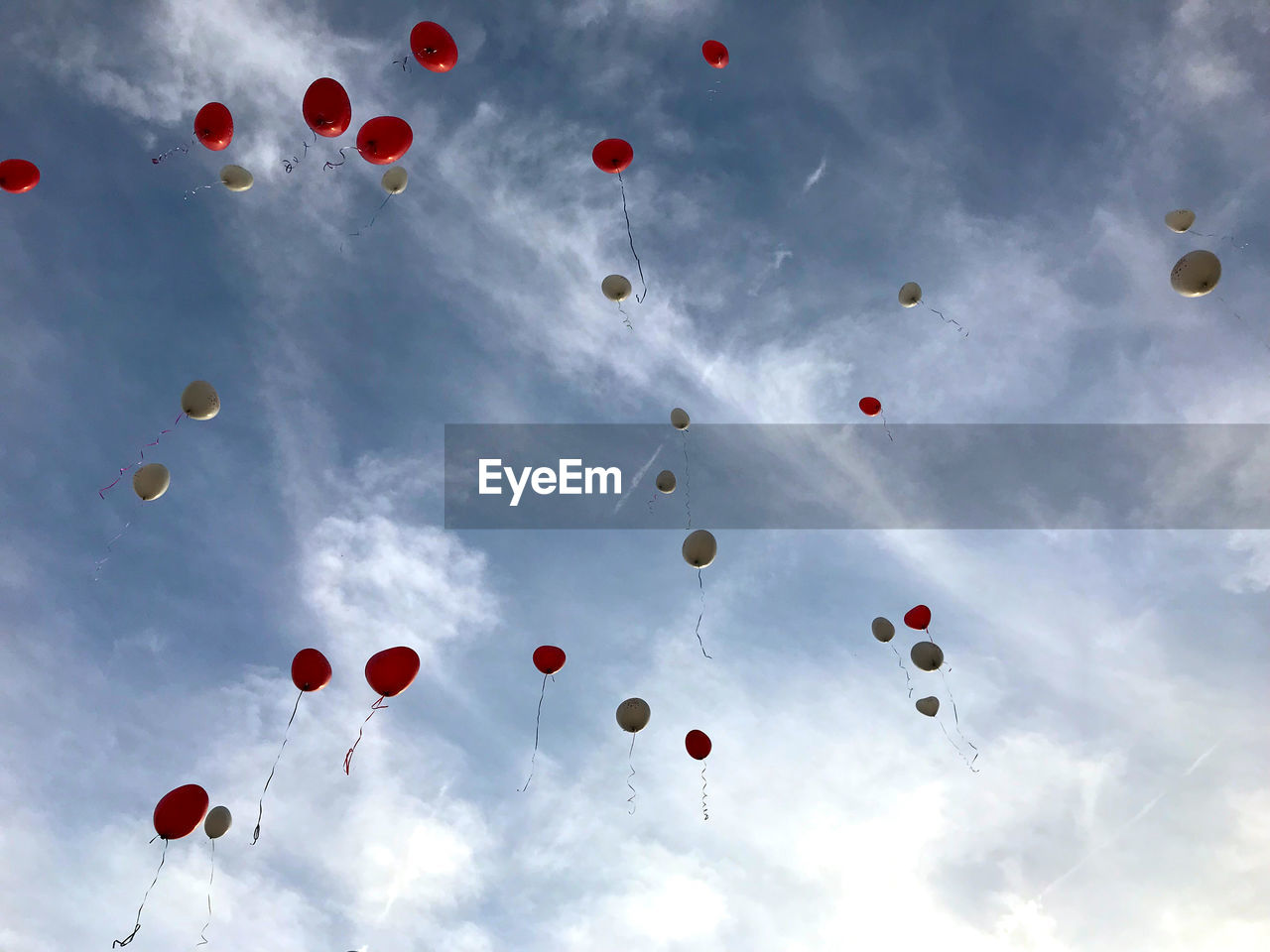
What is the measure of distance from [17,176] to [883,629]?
14002 millimetres

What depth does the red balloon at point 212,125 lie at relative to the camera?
8.59 meters

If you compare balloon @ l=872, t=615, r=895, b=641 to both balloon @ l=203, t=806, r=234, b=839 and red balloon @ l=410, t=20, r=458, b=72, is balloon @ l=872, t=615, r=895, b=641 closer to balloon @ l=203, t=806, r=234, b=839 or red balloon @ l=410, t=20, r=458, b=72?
balloon @ l=203, t=806, r=234, b=839

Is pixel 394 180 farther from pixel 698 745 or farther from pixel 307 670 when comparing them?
pixel 698 745

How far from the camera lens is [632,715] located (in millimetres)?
9273

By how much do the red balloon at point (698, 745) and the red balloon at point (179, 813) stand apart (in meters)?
6.08

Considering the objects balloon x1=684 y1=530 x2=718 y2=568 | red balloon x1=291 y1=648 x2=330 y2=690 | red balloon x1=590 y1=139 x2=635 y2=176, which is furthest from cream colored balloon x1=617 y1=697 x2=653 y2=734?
red balloon x1=590 y1=139 x2=635 y2=176

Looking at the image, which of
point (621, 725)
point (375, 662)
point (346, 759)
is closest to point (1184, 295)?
point (621, 725)

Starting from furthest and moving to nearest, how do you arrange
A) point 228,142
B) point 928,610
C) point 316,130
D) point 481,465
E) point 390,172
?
point 481,465 → point 928,610 → point 390,172 → point 228,142 → point 316,130

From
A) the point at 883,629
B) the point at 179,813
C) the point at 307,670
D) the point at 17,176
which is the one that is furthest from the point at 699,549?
the point at 17,176

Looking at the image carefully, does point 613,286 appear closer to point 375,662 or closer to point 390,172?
point 390,172

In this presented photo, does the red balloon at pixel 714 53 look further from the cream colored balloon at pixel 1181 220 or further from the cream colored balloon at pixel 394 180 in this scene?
the cream colored balloon at pixel 1181 220

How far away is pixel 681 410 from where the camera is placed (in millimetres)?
10781

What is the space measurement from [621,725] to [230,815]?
516 cm

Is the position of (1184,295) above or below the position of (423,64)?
below
